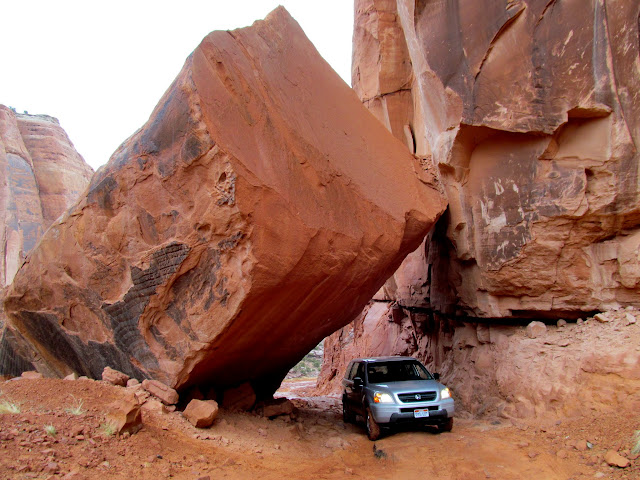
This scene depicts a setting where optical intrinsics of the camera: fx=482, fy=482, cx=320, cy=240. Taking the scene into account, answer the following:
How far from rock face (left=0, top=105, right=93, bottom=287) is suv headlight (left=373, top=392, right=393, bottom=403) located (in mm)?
22113

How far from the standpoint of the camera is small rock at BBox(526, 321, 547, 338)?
28.2ft

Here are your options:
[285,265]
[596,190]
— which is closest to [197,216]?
[285,265]

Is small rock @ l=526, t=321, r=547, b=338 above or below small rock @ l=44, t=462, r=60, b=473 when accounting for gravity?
above

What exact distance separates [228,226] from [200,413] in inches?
104

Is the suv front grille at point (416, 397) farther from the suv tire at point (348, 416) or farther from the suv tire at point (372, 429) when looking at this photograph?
the suv tire at point (348, 416)

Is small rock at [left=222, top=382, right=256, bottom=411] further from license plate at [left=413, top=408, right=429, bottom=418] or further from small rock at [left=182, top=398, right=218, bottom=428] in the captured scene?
license plate at [left=413, top=408, right=429, bottom=418]

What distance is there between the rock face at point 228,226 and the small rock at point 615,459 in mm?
3939

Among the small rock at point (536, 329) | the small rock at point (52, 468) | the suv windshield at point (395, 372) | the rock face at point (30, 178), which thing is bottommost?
the suv windshield at point (395, 372)

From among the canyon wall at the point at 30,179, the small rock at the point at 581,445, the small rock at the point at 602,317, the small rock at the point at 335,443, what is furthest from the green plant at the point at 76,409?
the canyon wall at the point at 30,179

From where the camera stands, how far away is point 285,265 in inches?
250

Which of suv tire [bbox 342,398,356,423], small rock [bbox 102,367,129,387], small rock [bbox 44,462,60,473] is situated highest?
small rock [bbox 102,367,129,387]

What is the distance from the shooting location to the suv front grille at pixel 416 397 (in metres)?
7.66

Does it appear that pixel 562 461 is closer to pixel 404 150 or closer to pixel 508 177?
pixel 508 177

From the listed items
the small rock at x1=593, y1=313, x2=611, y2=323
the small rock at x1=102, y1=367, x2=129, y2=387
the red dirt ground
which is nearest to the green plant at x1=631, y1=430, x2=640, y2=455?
the red dirt ground
